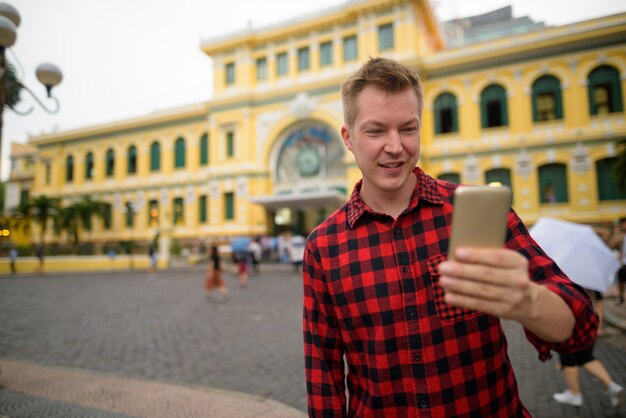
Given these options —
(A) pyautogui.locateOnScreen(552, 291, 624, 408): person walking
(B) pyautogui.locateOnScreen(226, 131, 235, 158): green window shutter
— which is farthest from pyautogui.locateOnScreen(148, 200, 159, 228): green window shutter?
(A) pyautogui.locateOnScreen(552, 291, 624, 408): person walking

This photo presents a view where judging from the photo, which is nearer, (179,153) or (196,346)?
(196,346)

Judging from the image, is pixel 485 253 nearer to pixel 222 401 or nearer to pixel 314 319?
pixel 314 319

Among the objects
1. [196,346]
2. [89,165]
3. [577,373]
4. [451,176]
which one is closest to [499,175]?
[451,176]

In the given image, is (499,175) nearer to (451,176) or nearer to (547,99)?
(451,176)

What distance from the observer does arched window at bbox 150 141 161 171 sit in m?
31.2

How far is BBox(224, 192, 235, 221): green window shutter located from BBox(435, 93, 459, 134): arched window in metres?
13.9

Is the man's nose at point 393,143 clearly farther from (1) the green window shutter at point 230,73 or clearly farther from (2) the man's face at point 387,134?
(1) the green window shutter at point 230,73

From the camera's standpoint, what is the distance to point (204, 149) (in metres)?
29.4

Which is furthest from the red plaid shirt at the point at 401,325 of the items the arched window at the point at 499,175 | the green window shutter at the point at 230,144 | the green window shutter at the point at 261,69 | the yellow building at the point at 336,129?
the green window shutter at the point at 261,69

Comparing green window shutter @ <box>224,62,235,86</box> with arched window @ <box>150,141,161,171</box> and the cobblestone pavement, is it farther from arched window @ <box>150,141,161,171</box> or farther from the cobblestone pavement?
the cobblestone pavement

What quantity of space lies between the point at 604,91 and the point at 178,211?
27.6 meters

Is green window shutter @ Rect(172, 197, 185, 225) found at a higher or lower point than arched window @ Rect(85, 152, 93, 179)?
lower

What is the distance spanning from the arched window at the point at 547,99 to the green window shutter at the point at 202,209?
71.4ft

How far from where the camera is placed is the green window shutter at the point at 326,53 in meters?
25.1
